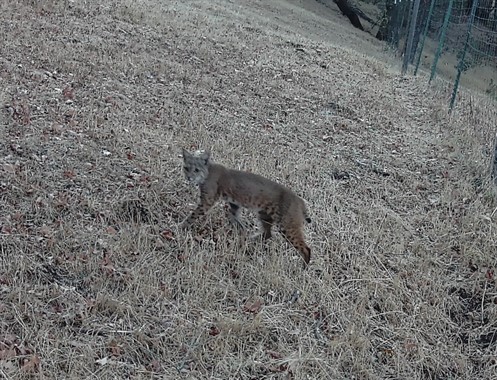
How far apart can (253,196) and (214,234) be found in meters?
0.58

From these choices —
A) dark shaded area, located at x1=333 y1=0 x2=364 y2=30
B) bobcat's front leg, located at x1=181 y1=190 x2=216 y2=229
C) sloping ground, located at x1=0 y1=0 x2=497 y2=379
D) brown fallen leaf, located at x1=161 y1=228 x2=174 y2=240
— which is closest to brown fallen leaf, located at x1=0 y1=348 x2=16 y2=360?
sloping ground, located at x1=0 y1=0 x2=497 y2=379

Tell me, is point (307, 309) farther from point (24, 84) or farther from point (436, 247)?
point (24, 84)

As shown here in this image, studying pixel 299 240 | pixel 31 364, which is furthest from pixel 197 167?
pixel 31 364

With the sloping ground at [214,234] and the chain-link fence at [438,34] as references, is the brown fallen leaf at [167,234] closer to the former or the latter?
the sloping ground at [214,234]

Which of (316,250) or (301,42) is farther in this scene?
(301,42)

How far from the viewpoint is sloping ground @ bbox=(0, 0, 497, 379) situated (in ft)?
14.6

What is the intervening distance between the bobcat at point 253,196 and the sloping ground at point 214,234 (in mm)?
218

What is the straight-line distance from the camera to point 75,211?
564 centimetres

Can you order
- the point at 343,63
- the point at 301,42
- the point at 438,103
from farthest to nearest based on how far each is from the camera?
the point at 301,42 → the point at 343,63 → the point at 438,103

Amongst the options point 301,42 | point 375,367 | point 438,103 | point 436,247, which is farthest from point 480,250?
point 301,42

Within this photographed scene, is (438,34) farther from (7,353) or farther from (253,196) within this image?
(7,353)

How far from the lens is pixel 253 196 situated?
18.3 ft

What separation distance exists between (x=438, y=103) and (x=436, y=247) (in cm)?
704

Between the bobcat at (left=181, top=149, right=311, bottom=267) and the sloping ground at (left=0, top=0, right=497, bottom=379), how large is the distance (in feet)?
0.72
